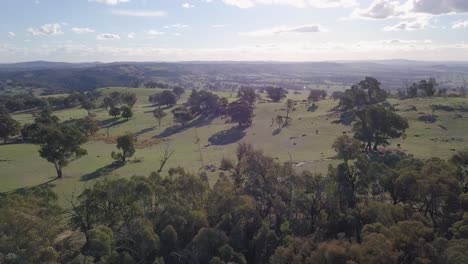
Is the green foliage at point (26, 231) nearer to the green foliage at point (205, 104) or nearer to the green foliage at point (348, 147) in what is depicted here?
the green foliage at point (348, 147)

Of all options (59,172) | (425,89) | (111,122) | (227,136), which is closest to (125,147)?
(59,172)

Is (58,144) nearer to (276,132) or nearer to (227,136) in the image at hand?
(227,136)

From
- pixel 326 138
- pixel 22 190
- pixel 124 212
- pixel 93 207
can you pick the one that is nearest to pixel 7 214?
pixel 93 207

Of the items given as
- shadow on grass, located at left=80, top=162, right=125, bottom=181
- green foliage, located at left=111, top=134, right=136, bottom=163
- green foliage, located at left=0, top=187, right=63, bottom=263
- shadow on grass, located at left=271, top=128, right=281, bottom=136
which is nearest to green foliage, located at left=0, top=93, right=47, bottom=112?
green foliage, located at left=111, top=134, right=136, bottom=163

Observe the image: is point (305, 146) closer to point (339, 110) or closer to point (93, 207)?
point (339, 110)

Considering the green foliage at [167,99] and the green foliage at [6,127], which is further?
A: the green foliage at [167,99]

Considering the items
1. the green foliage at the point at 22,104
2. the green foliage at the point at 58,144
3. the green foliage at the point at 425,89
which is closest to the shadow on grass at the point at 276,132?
the green foliage at the point at 58,144

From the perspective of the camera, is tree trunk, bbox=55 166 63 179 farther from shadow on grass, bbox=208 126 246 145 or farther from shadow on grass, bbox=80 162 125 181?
shadow on grass, bbox=208 126 246 145
